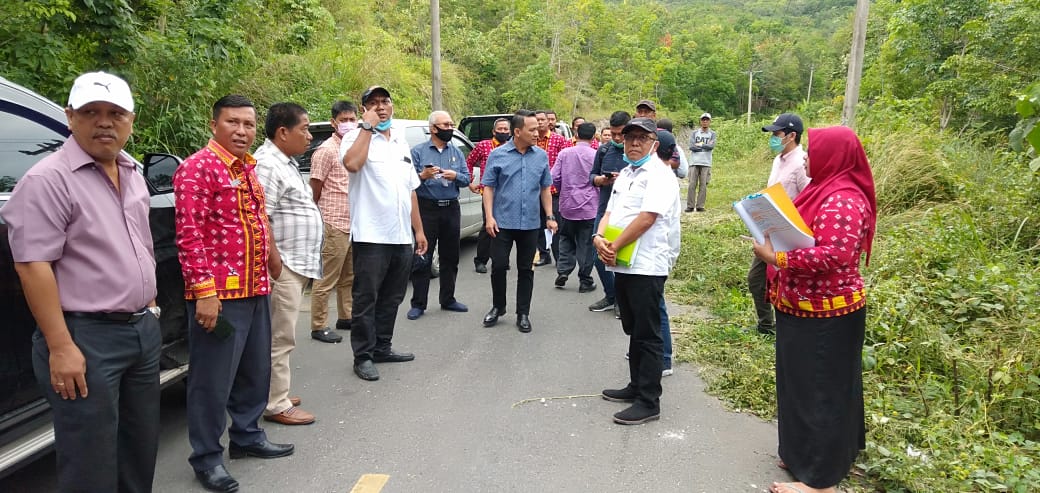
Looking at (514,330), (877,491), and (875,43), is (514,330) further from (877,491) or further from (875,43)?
(875,43)

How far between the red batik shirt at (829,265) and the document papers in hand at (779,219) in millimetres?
50

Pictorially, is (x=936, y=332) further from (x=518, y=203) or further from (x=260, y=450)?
(x=260, y=450)

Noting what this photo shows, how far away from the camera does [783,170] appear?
5293 mm

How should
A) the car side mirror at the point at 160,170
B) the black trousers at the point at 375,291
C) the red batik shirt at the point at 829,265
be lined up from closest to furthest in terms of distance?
the red batik shirt at the point at 829,265 → the car side mirror at the point at 160,170 → the black trousers at the point at 375,291

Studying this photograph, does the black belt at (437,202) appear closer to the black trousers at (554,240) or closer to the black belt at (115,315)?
the black trousers at (554,240)

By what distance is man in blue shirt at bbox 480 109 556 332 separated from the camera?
590 cm

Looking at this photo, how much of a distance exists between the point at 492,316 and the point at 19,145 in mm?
3843

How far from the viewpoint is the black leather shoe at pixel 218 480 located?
3230mm

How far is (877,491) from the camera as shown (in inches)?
129

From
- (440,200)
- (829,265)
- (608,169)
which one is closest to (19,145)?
(440,200)

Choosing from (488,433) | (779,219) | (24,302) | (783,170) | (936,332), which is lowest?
(488,433)

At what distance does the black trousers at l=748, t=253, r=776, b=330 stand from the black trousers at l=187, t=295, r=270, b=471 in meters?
3.84

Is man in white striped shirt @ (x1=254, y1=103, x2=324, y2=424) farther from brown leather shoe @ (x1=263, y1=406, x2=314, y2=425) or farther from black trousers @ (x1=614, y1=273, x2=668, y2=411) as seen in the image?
black trousers @ (x1=614, y1=273, x2=668, y2=411)

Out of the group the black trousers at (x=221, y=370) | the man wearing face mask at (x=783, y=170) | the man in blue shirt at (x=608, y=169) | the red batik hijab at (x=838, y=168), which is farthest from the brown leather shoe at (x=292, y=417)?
the man wearing face mask at (x=783, y=170)
